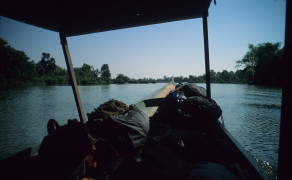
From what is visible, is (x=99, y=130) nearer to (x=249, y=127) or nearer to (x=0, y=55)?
(x=249, y=127)

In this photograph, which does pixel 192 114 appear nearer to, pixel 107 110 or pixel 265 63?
pixel 107 110

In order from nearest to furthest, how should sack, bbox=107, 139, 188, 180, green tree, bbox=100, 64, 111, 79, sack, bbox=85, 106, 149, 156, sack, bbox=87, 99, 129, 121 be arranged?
sack, bbox=107, 139, 188, 180 < sack, bbox=85, 106, 149, 156 < sack, bbox=87, 99, 129, 121 < green tree, bbox=100, 64, 111, 79

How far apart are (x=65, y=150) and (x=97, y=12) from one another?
2812mm

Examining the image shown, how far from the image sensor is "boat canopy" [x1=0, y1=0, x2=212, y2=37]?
8.05ft

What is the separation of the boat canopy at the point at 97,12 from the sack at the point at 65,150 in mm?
2325

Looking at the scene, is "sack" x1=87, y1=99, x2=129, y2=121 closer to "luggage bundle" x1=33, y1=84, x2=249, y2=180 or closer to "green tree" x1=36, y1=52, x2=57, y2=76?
"luggage bundle" x1=33, y1=84, x2=249, y2=180

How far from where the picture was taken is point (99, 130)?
1870mm

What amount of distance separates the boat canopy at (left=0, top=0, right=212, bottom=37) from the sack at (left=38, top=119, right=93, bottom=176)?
232cm

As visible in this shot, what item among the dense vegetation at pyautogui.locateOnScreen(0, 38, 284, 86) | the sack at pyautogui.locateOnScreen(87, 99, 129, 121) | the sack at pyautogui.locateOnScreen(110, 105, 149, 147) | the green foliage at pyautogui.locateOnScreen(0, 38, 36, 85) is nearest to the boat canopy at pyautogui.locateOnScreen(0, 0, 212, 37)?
the sack at pyautogui.locateOnScreen(87, 99, 129, 121)

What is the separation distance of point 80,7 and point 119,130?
257cm

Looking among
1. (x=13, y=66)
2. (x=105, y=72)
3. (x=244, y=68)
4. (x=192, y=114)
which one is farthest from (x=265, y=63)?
(x=105, y=72)

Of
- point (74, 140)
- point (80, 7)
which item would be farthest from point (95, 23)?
point (74, 140)

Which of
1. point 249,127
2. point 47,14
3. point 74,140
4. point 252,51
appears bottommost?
point 249,127

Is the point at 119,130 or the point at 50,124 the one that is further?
the point at 119,130
